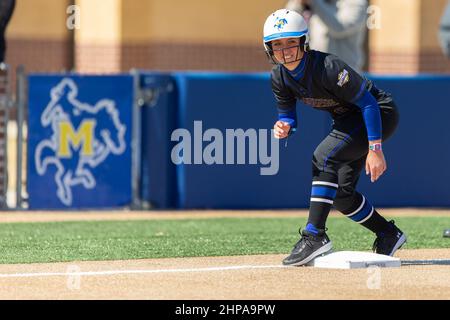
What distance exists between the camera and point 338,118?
9.42 metres

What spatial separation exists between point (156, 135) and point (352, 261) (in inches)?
237

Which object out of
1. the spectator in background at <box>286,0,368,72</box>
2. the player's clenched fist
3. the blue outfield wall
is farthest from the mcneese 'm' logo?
the player's clenched fist

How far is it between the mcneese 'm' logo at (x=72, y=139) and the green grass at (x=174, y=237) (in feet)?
5.01

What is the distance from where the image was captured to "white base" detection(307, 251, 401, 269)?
916 cm

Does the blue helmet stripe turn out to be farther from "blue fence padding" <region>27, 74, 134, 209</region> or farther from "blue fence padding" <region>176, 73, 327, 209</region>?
"blue fence padding" <region>27, 74, 134, 209</region>

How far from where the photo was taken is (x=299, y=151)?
15172mm

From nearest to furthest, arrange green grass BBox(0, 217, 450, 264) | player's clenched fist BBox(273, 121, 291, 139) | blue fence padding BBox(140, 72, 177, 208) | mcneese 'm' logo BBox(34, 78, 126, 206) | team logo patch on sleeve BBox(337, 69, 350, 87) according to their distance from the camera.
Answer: team logo patch on sleeve BBox(337, 69, 350, 87), player's clenched fist BBox(273, 121, 291, 139), green grass BBox(0, 217, 450, 264), mcneese 'm' logo BBox(34, 78, 126, 206), blue fence padding BBox(140, 72, 177, 208)

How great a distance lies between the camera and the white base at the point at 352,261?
916 cm

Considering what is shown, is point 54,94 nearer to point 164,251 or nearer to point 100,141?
point 100,141

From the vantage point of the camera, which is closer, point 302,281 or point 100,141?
point 302,281

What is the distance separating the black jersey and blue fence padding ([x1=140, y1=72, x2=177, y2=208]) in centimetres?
555

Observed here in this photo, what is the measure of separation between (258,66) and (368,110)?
13241 millimetres

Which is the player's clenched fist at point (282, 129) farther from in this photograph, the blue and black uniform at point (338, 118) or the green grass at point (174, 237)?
the green grass at point (174, 237)
